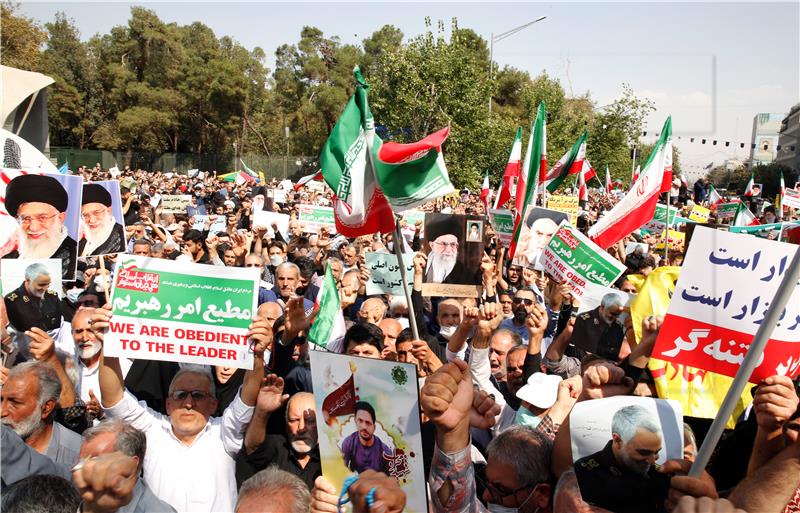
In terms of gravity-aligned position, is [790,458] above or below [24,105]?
below

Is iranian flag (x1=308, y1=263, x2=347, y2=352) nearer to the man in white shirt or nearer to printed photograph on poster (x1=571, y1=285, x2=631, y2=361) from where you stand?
the man in white shirt

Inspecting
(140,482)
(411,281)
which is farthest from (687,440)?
(411,281)

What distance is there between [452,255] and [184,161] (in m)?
47.5

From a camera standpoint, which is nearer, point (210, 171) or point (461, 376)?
point (461, 376)

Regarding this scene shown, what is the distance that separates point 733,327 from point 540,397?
43.8 inches

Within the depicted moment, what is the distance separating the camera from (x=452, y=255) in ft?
22.3

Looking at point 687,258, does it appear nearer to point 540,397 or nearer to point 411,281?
point 540,397

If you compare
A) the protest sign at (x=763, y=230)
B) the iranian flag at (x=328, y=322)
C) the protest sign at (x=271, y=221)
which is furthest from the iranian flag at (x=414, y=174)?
the protest sign at (x=271, y=221)

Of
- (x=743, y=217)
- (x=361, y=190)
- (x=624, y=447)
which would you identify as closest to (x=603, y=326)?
(x=361, y=190)

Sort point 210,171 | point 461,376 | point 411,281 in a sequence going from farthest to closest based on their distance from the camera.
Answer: point 210,171 → point 411,281 → point 461,376

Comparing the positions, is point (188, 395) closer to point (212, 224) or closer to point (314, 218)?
point (314, 218)

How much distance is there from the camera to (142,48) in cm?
5194

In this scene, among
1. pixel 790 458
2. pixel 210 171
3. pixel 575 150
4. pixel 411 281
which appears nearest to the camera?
pixel 790 458

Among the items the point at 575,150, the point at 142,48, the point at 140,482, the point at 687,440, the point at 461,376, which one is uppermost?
the point at 142,48
